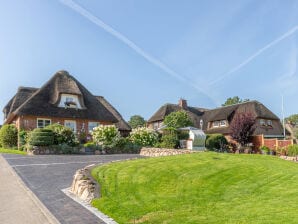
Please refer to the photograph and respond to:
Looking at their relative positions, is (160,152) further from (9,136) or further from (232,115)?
(232,115)

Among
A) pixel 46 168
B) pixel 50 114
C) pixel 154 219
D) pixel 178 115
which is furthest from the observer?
pixel 178 115

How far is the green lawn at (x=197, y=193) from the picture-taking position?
Result: 283 inches

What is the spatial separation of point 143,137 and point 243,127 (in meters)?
12.0

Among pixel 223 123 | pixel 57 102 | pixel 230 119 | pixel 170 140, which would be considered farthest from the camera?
pixel 223 123

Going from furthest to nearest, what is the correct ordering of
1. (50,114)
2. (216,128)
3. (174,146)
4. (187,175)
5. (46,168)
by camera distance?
(216,128) → (50,114) → (174,146) → (46,168) → (187,175)

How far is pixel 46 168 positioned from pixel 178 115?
27.8 metres

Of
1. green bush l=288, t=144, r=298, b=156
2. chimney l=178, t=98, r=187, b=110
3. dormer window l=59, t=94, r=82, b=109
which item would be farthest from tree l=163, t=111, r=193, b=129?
green bush l=288, t=144, r=298, b=156

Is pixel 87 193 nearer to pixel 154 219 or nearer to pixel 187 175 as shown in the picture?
pixel 154 219

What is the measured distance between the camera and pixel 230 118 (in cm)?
4603

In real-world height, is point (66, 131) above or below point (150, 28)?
below

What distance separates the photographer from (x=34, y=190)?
35.2 feet

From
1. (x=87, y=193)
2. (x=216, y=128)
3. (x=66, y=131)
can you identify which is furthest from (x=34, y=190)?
(x=216, y=128)

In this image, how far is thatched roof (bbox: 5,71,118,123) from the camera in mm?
33000

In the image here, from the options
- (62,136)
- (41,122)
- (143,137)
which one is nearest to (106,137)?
(62,136)
